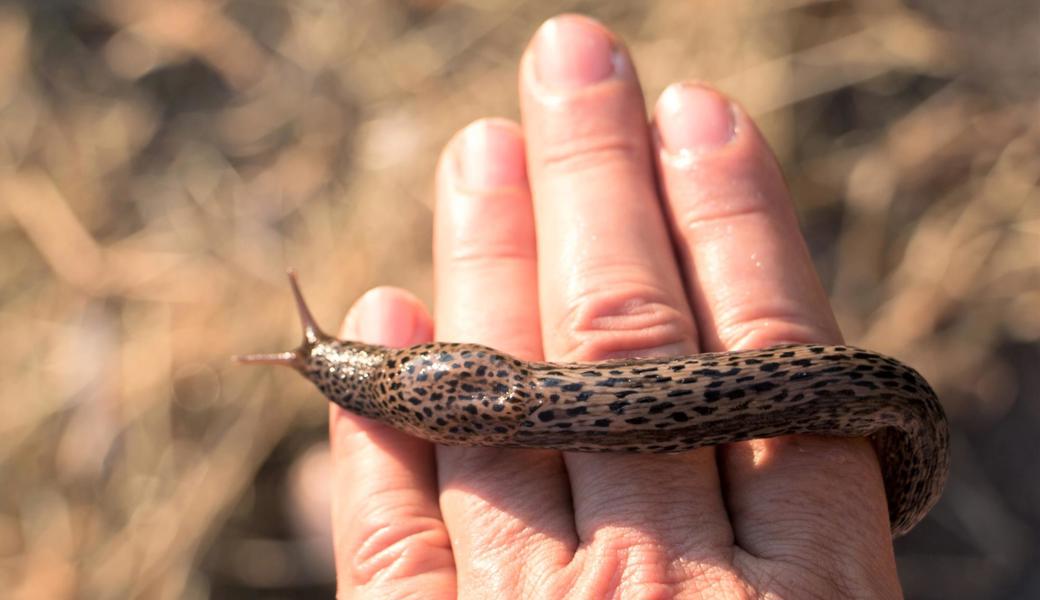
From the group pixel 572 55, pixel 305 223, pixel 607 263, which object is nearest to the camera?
pixel 607 263

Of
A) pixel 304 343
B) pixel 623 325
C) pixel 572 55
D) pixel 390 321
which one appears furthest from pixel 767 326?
pixel 304 343

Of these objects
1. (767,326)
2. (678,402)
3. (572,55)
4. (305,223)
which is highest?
(572,55)

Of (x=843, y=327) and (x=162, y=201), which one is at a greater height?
(x=162, y=201)

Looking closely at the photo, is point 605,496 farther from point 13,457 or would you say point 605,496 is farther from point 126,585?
point 13,457

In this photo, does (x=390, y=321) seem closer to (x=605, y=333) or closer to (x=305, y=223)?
(x=605, y=333)

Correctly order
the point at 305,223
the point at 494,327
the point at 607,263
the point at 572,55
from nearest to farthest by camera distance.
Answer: the point at 607,263 < the point at 494,327 < the point at 572,55 < the point at 305,223

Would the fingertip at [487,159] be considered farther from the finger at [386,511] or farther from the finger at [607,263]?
the finger at [386,511]

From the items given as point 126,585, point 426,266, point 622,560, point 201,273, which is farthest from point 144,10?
point 622,560
